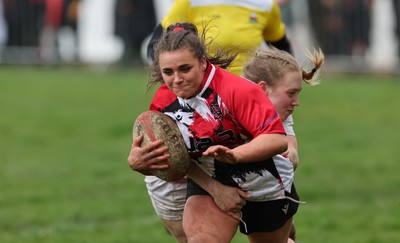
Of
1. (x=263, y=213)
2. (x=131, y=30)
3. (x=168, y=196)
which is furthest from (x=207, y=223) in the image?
(x=131, y=30)

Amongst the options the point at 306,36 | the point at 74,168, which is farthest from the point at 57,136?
the point at 306,36

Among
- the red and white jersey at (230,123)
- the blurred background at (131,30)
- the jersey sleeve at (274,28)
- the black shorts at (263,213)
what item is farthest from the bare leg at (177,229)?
the blurred background at (131,30)

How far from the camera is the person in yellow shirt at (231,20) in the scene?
7.39 meters

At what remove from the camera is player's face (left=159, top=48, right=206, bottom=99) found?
5.89 metres

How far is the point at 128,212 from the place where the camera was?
10.7m

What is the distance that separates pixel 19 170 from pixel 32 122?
353cm

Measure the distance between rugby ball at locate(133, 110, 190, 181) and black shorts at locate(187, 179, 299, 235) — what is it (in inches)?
10.4

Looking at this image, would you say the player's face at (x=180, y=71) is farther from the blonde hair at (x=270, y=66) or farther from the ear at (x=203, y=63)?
the blonde hair at (x=270, y=66)

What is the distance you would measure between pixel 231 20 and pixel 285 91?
1.24 m

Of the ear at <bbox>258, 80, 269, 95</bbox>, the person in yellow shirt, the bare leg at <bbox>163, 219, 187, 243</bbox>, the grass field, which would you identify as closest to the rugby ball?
the ear at <bbox>258, 80, 269, 95</bbox>

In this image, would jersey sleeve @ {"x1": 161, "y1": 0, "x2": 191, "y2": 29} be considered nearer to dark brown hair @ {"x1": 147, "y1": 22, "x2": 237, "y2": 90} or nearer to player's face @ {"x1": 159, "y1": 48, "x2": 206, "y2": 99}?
dark brown hair @ {"x1": 147, "y1": 22, "x2": 237, "y2": 90}

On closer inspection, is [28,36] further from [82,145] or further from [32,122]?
[82,145]

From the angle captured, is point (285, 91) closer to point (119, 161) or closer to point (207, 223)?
point (207, 223)

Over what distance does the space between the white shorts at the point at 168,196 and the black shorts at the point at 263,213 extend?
491mm
